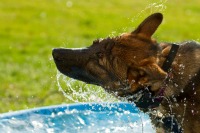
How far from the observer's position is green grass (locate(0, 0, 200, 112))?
9.91 metres

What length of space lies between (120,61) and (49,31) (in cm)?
979

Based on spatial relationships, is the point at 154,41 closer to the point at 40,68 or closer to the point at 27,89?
the point at 27,89

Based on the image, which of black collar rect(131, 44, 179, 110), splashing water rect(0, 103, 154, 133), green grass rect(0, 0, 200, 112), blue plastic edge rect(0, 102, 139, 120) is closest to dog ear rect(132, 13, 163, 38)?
black collar rect(131, 44, 179, 110)

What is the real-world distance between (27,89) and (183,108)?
507 centimetres

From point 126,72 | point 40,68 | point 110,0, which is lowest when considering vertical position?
point 126,72

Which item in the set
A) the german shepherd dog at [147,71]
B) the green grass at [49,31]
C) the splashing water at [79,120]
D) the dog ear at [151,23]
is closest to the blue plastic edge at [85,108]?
the splashing water at [79,120]

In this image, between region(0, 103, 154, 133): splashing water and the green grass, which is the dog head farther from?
the green grass

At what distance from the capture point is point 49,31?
14.8 m

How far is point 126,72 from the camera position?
512 cm

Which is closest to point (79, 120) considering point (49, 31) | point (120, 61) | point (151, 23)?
point (120, 61)

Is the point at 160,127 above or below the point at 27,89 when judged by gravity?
below

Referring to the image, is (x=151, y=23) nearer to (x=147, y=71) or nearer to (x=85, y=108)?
(x=147, y=71)

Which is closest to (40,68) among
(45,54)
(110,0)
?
(45,54)

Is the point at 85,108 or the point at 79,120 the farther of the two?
the point at 85,108
